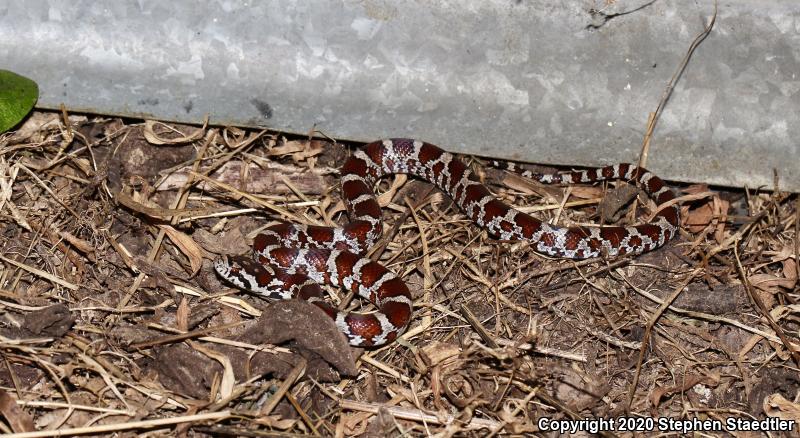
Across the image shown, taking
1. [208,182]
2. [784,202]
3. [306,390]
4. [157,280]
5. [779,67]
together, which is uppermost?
[779,67]

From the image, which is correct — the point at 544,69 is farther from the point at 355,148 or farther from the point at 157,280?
the point at 157,280

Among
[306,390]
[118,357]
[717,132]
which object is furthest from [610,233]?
[118,357]

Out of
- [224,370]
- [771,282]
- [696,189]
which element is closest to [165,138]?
[224,370]

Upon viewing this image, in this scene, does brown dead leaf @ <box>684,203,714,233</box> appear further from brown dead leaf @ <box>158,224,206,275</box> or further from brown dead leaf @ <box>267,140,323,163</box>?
brown dead leaf @ <box>158,224,206,275</box>

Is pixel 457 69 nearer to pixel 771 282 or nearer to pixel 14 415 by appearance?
pixel 771 282

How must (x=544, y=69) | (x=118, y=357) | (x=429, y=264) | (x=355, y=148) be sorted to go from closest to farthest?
(x=118, y=357) < (x=429, y=264) < (x=544, y=69) < (x=355, y=148)

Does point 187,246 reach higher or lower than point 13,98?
lower

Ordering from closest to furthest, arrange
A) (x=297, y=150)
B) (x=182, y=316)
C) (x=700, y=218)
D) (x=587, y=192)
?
(x=182, y=316) → (x=700, y=218) → (x=297, y=150) → (x=587, y=192)
